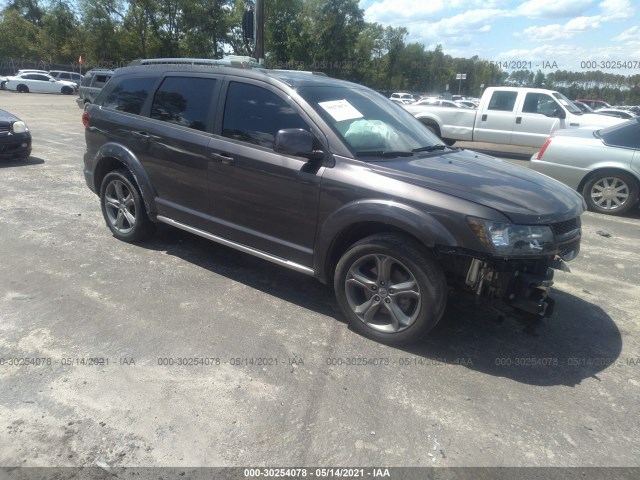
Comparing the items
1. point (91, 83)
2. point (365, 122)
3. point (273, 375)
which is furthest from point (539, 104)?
point (91, 83)

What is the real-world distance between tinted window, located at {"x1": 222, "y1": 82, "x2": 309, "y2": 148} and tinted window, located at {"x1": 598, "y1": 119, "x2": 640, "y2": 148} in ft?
19.8

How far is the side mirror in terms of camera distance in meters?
3.50

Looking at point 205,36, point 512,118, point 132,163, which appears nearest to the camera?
→ point 132,163

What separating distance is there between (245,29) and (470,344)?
990 cm

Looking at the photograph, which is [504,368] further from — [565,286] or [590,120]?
[590,120]

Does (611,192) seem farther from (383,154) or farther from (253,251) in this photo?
(253,251)

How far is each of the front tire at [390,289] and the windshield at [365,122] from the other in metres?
0.76

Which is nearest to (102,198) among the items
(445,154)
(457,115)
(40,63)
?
(445,154)

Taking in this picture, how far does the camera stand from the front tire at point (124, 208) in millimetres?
5036

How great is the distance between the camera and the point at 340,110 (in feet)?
12.8

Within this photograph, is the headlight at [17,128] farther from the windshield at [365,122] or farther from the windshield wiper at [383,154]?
the windshield wiper at [383,154]

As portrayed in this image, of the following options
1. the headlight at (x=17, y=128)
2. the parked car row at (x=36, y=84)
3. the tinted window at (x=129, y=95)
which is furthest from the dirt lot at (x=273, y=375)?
the parked car row at (x=36, y=84)

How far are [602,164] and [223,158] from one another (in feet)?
20.2

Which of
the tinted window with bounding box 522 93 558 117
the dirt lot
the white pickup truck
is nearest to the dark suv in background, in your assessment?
the dirt lot
